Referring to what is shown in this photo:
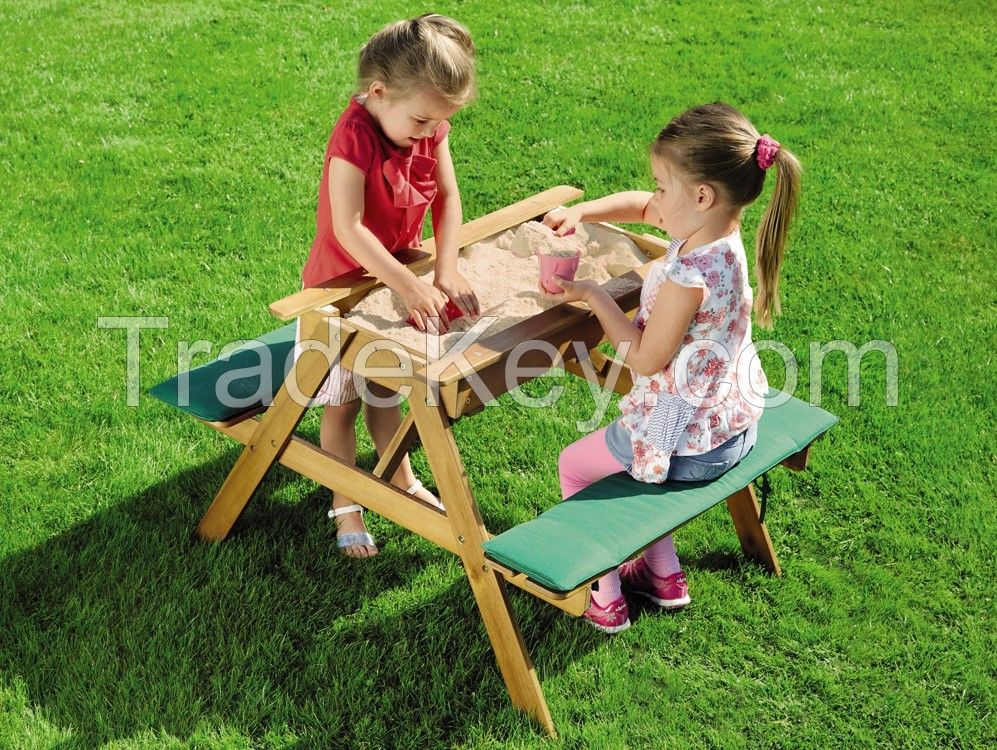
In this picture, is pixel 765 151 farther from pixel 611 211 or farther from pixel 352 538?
pixel 352 538

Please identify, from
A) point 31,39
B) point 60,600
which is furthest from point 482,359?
point 31,39

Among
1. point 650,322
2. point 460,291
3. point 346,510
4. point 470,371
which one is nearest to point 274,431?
point 346,510

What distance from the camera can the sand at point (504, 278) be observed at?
3465 mm

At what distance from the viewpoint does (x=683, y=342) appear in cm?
327

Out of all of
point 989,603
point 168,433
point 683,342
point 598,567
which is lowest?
point 989,603

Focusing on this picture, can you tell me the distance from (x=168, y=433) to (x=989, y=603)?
127 inches

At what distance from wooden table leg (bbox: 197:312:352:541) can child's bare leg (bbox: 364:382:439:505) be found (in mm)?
587

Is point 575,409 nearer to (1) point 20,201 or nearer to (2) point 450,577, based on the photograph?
(2) point 450,577

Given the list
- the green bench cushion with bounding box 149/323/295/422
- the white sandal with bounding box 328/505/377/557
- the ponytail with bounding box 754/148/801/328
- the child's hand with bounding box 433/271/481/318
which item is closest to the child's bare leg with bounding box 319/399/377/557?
the white sandal with bounding box 328/505/377/557

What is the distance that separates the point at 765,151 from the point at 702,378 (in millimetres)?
673

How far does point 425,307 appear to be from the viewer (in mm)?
3428

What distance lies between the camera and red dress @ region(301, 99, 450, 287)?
11.6 feet

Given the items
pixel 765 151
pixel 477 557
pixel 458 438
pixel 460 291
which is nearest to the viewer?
pixel 765 151

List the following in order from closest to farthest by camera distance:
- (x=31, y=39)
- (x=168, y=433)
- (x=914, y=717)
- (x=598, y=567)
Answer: (x=598, y=567)
(x=914, y=717)
(x=168, y=433)
(x=31, y=39)
